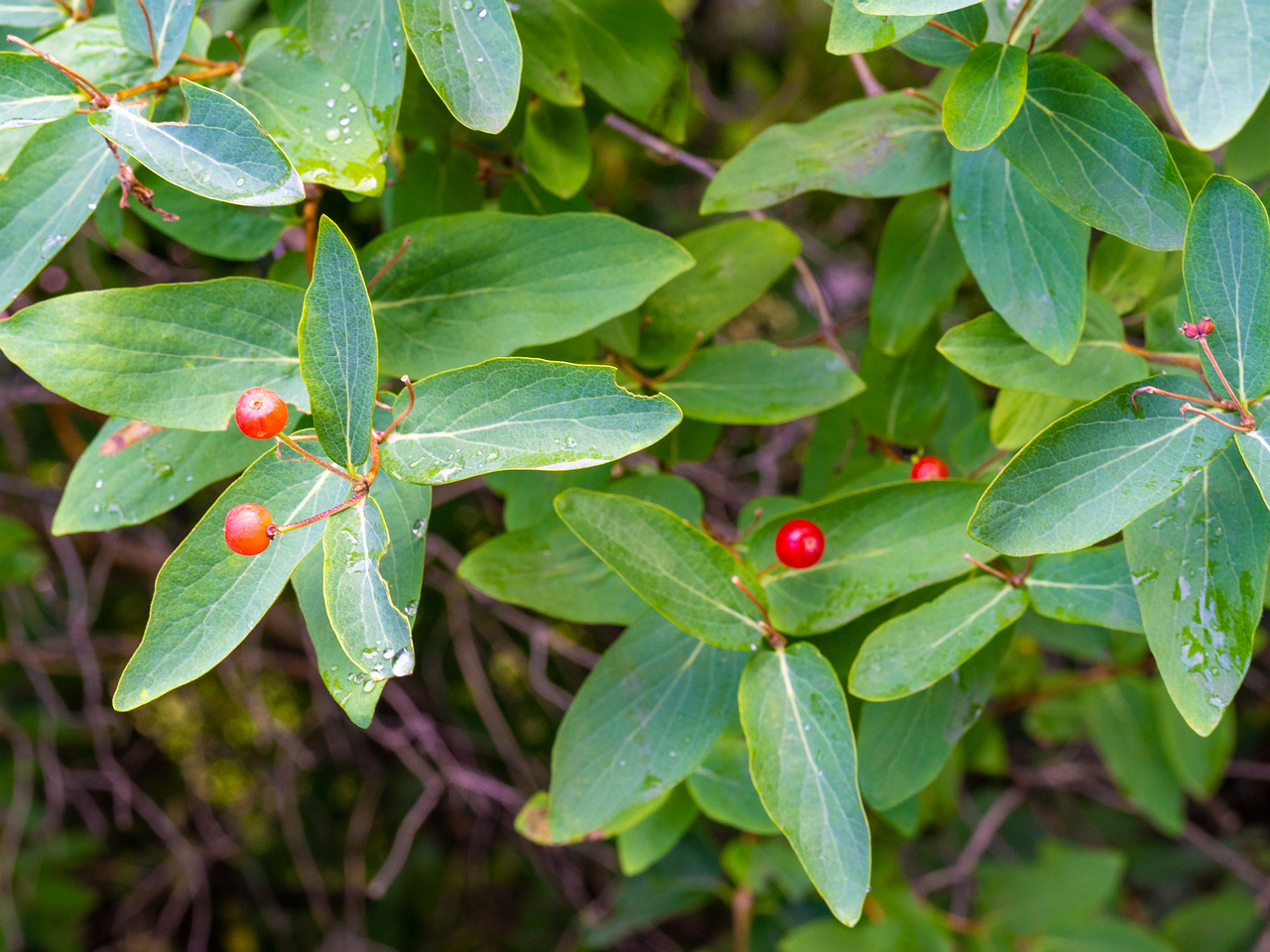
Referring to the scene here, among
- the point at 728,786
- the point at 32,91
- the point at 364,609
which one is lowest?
the point at 728,786

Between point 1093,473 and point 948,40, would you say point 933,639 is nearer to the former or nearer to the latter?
point 1093,473

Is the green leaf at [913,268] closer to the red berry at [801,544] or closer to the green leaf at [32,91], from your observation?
the red berry at [801,544]

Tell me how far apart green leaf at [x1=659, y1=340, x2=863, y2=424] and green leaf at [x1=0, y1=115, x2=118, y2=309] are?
781 mm

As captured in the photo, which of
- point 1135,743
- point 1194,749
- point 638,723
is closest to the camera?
point 638,723

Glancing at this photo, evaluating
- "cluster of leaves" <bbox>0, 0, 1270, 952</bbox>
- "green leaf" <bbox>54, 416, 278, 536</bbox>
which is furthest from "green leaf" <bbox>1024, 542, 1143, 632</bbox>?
"green leaf" <bbox>54, 416, 278, 536</bbox>

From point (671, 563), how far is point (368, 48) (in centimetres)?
75

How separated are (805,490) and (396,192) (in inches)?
33.6

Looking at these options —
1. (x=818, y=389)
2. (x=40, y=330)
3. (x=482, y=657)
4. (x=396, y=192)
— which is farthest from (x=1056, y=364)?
(x=482, y=657)

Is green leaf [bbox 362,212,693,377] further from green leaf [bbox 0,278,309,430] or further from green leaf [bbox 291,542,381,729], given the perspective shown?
green leaf [bbox 291,542,381,729]

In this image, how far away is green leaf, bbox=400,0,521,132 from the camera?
902 mm

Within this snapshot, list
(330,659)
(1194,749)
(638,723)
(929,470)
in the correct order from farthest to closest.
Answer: (1194,749)
(929,470)
(638,723)
(330,659)

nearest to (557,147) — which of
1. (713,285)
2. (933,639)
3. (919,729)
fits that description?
(713,285)

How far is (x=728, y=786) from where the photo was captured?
4.99 ft

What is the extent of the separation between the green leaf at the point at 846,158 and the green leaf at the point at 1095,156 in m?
0.14
